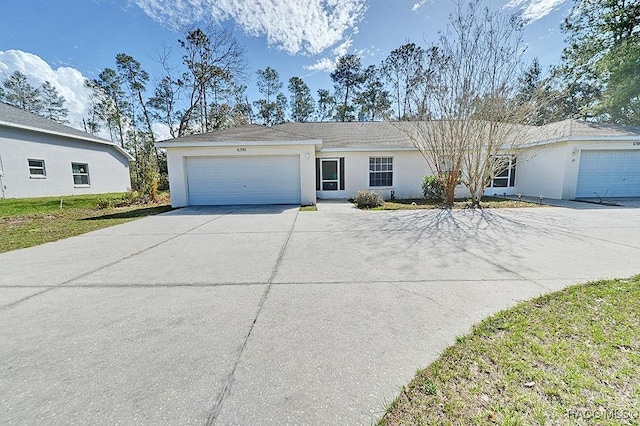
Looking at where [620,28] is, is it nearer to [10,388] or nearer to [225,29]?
[225,29]

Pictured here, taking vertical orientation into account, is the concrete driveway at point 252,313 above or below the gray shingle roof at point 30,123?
below

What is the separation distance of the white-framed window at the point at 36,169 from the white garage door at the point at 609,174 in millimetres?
28117

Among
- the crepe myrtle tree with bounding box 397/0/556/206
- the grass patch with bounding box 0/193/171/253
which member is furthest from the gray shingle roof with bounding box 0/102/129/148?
the crepe myrtle tree with bounding box 397/0/556/206

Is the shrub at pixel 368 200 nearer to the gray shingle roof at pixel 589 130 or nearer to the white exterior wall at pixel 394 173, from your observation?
the white exterior wall at pixel 394 173

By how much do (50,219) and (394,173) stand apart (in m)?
15.1

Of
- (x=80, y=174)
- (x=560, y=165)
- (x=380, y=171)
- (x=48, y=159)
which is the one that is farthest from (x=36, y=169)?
(x=560, y=165)

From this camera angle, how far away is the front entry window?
1405cm

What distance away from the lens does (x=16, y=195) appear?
13.5 m

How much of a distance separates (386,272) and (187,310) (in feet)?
9.04

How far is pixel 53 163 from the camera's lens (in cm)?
1517

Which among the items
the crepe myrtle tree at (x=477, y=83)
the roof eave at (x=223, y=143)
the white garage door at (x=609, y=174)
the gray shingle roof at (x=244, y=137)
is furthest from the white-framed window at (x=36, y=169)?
the white garage door at (x=609, y=174)

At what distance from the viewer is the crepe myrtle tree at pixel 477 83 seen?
9.28 m

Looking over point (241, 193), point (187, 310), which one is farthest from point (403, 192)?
point (187, 310)

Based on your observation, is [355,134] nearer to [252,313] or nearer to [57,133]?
[252,313]
